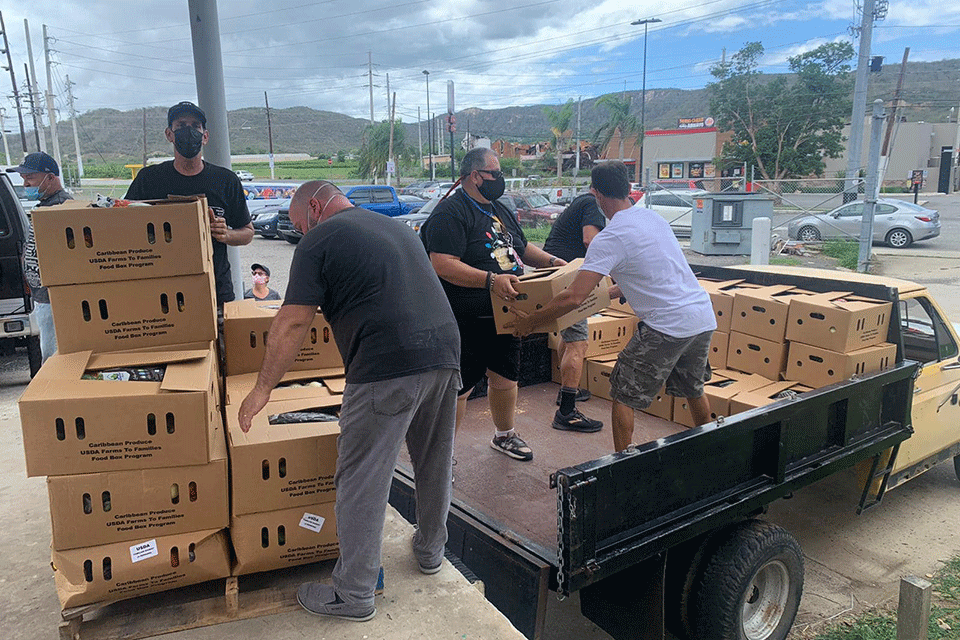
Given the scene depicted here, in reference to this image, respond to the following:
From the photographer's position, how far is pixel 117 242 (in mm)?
2539

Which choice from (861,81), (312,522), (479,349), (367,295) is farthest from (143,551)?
(861,81)

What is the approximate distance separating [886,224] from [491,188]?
19.9m

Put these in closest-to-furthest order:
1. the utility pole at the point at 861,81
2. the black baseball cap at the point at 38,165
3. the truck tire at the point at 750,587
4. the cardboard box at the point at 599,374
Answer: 1. the truck tire at the point at 750,587
2. the cardboard box at the point at 599,374
3. the black baseball cap at the point at 38,165
4. the utility pole at the point at 861,81

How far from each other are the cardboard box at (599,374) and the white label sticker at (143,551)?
3.13 m

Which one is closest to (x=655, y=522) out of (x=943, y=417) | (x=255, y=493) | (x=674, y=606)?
Result: (x=674, y=606)

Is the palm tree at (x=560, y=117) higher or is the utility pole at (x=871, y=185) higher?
the palm tree at (x=560, y=117)

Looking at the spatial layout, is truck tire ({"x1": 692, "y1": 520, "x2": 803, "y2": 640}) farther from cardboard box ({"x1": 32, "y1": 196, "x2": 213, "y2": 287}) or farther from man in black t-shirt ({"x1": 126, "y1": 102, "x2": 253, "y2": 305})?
man in black t-shirt ({"x1": 126, "y1": 102, "x2": 253, "y2": 305})

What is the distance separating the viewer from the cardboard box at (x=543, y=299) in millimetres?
3445

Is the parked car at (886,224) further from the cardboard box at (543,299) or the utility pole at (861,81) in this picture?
the cardboard box at (543,299)

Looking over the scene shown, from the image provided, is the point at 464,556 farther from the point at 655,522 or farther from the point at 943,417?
the point at 943,417

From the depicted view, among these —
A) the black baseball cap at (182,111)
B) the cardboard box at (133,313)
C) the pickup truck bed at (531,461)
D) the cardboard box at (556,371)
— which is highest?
the black baseball cap at (182,111)

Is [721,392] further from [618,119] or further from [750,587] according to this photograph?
[618,119]

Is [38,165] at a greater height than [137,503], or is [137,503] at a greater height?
[38,165]

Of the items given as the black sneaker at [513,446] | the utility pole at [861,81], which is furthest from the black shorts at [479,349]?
the utility pole at [861,81]
